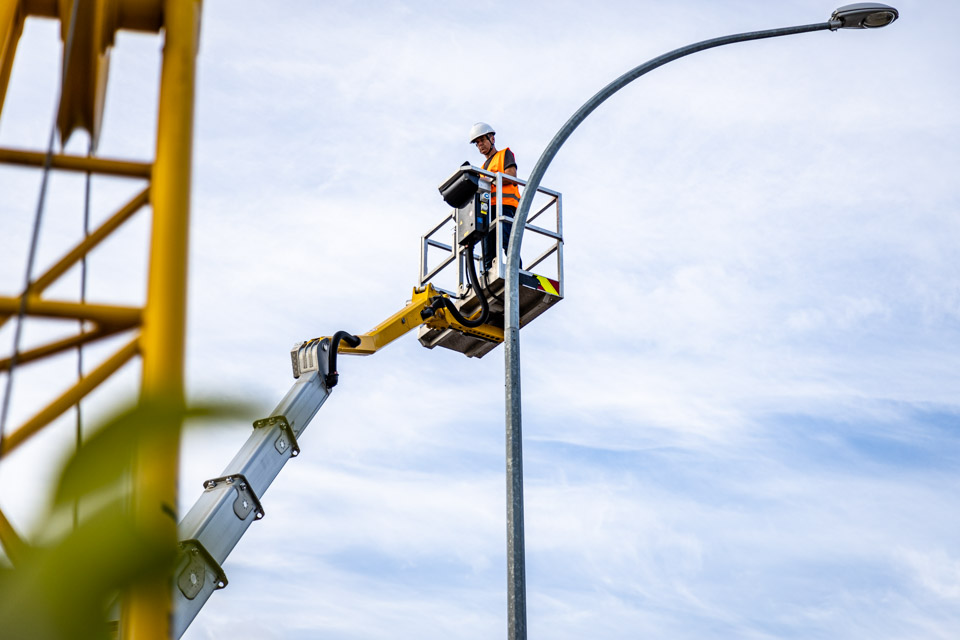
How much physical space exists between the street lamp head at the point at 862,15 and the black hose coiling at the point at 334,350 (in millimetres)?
7283

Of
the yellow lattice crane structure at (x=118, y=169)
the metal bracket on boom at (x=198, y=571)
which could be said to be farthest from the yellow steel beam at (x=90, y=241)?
the metal bracket on boom at (x=198, y=571)

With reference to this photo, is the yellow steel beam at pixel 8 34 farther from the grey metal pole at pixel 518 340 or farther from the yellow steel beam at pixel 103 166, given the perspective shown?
the grey metal pole at pixel 518 340

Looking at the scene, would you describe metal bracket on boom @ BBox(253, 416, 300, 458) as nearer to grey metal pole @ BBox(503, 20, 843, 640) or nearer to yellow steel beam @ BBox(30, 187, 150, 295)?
grey metal pole @ BBox(503, 20, 843, 640)

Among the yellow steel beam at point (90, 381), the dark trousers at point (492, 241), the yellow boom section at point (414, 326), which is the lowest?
the yellow steel beam at point (90, 381)

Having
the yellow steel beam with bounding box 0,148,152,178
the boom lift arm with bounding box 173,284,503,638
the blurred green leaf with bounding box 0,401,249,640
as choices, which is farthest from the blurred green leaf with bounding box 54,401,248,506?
the boom lift arm with bounding box 173,284,503,638

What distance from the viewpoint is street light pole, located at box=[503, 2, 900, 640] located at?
7.89 metres

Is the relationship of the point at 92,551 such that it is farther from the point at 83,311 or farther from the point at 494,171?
the point at 494,171

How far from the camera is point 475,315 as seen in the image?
49.8ft

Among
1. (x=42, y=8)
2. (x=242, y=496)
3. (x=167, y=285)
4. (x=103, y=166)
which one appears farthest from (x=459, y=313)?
(x=167, y=285)

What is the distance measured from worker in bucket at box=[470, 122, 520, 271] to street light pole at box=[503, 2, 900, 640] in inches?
182

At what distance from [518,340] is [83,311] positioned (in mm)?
5557

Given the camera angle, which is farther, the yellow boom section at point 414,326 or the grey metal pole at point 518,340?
the yellow boom section at point 414,326

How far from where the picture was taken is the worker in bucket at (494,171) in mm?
15141

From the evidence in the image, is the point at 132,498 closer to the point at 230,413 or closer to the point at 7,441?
the point at 230,413
